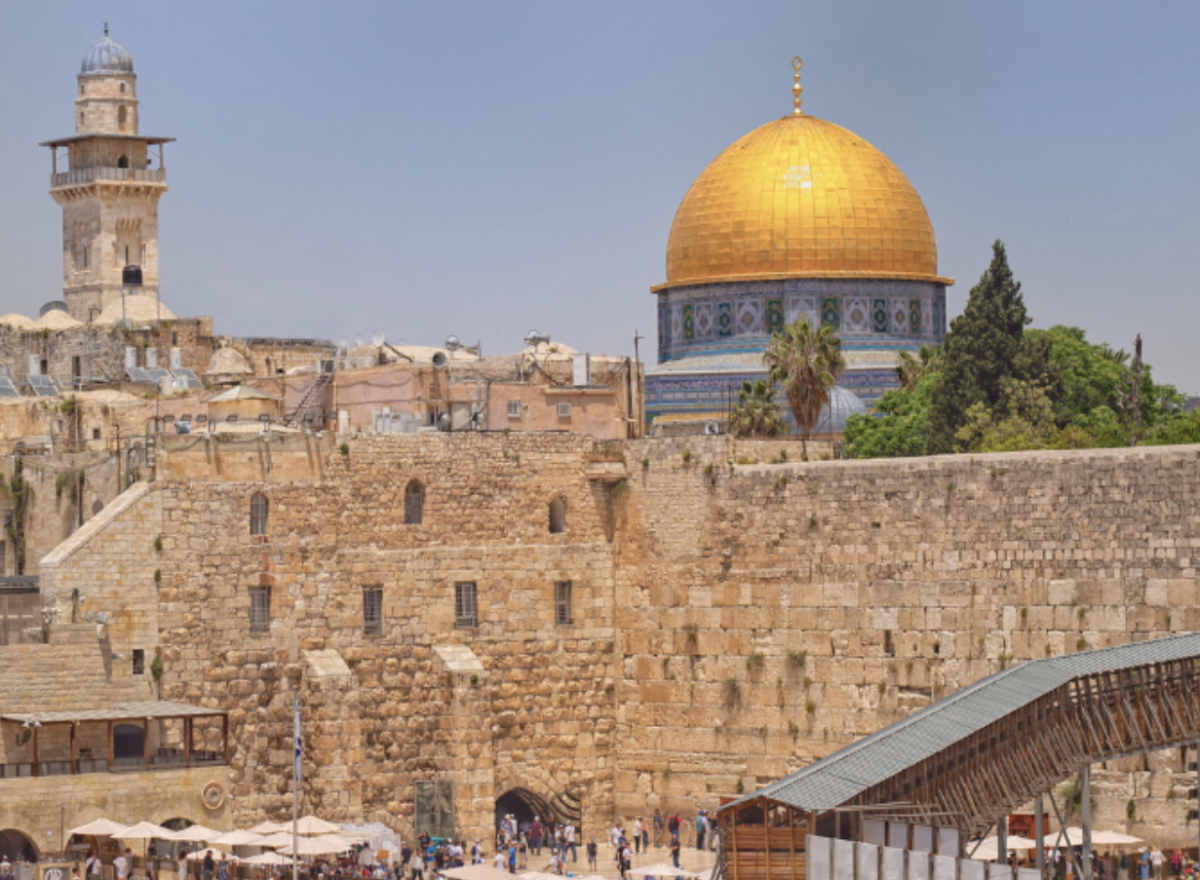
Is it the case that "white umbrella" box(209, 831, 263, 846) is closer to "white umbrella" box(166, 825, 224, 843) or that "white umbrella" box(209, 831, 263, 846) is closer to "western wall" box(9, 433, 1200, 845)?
"white umbrella" box(166, 825, 224, 843)

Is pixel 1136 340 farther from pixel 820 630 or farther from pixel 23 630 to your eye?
pixel 23 630

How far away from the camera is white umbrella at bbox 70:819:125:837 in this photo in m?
37.2

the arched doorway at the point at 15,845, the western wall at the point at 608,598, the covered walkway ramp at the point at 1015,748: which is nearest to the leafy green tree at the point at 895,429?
the western wall at the point at 608,598

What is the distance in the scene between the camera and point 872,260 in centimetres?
6375

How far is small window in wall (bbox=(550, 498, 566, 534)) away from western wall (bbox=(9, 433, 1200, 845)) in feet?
0.49

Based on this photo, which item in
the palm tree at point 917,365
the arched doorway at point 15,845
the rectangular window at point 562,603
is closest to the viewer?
the arched doorway at point 15,845

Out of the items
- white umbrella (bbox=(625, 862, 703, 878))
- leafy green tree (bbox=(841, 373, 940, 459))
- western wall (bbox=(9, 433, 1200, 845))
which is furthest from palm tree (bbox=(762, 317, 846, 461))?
white umbrella (bbox=(625, 862, 703, 878))

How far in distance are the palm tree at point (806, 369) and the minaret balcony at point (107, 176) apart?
71.8 ft

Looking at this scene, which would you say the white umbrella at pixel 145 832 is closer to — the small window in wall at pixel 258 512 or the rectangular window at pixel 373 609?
the small window in wall at pixel 258 512

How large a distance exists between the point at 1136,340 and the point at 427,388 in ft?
41.5

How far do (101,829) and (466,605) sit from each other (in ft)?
25.3

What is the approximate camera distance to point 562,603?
43.5m

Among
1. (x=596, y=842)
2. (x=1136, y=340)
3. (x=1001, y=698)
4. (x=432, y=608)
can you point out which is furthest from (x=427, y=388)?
(x=1001, y=698)

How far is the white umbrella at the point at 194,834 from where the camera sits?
3762 centimetres
